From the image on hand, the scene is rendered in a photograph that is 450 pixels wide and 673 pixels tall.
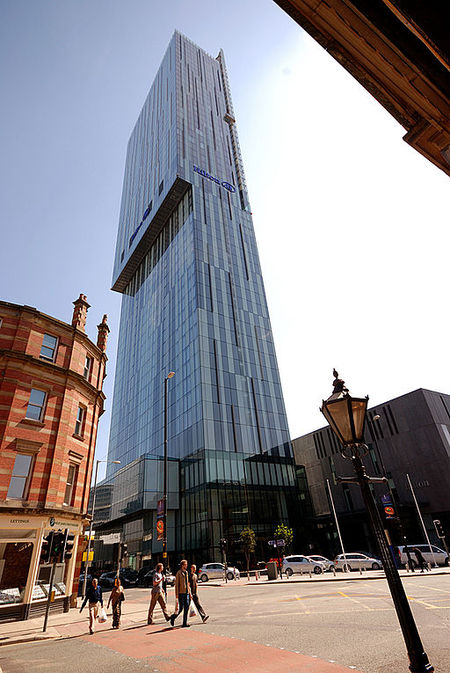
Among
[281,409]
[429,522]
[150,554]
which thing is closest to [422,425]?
[429,522]

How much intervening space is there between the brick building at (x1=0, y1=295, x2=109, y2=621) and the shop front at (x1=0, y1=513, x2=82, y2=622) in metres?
0.04

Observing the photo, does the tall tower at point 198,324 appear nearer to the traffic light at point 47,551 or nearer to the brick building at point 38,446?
the brick building at point 38,446

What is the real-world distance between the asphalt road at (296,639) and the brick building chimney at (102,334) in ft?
63.5

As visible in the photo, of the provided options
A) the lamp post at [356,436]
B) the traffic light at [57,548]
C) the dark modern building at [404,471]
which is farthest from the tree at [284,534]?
the lamp post at [356,436]

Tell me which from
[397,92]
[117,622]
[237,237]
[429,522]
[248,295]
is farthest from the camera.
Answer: [237,237]

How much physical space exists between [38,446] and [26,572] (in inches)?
262

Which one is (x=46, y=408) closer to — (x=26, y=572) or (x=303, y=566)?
(x=26, y=572)

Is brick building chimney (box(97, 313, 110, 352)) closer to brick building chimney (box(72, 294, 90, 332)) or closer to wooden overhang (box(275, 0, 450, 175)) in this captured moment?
brick building chimney (box(72, 294, 90, 332))

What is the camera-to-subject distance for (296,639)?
879 cm

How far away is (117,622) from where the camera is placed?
43.1 feet

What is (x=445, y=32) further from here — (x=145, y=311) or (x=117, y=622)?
(x=145, y=311)

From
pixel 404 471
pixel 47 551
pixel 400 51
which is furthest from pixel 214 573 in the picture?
pixel 400 51

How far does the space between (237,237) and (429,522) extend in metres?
59.8

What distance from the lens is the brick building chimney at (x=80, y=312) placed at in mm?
25781
